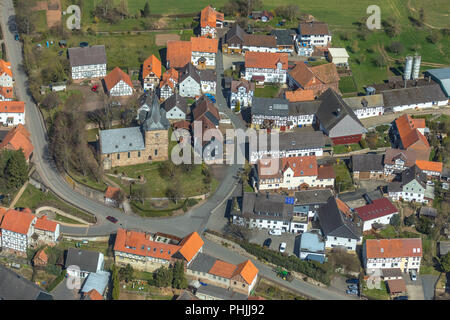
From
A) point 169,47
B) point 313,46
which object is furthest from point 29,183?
point 313,46

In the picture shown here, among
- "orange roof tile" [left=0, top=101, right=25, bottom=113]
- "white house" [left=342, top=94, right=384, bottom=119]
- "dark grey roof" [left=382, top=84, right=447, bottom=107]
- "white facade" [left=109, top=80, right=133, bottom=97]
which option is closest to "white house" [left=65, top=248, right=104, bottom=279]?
"orange roof tile" [left=0, top=101, right=25, bottom=113]

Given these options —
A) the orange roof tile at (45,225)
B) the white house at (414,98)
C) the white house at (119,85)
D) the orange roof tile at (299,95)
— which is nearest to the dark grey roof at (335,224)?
the orange roof tile at (299,95)

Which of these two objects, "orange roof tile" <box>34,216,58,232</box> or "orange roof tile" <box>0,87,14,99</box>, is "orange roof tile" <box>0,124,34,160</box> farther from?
"orange roof tile" <box>34,216,58,232</box>

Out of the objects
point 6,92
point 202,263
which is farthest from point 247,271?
point 6,92

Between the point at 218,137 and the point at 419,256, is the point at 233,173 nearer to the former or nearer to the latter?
the point at 218,137

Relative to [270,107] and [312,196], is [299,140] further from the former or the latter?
[312,196]
